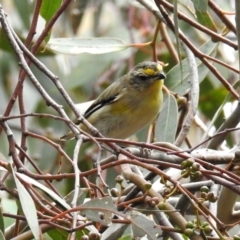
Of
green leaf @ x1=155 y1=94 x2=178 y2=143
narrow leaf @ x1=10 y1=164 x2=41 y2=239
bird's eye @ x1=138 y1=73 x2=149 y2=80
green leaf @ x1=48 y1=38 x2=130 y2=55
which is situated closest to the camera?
narrow leaf @ x1=10 y1=164 x2=41 y2=239

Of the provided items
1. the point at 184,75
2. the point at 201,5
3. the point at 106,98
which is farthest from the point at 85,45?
the point at 201,5

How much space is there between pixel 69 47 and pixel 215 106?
1.04m

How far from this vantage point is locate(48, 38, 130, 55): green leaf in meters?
2.59

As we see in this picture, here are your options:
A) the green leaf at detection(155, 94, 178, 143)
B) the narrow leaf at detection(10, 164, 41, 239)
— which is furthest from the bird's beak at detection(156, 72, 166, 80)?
the narrow leaf at detection(10, 164, 41, 239)

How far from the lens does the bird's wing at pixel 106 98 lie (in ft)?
10.4

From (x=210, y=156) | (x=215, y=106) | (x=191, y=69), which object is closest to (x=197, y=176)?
(x=210, y=156)

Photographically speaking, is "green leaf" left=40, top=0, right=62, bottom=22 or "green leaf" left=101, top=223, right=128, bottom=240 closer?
"green leaf" left=101, top=223, right=128, bottom=240

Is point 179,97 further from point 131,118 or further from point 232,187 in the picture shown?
point 232,187

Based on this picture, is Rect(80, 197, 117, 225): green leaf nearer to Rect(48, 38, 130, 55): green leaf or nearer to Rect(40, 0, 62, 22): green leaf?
Rect(40, 0, 62, 22): green leaf

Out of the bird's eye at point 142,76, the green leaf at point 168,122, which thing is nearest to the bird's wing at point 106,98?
the bird's eye at point 142,76

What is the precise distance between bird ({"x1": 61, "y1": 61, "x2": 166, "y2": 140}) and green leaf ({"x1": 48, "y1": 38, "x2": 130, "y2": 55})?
1.22ft

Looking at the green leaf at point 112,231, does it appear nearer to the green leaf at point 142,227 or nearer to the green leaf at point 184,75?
the green leaf at point 142,227

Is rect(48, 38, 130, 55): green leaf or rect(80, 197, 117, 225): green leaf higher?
rect(48, 38, 130, 55): green leaf

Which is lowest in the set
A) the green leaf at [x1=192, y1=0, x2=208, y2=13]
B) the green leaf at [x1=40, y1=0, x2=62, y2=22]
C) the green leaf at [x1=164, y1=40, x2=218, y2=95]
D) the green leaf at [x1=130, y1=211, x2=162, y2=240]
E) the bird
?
the bird
